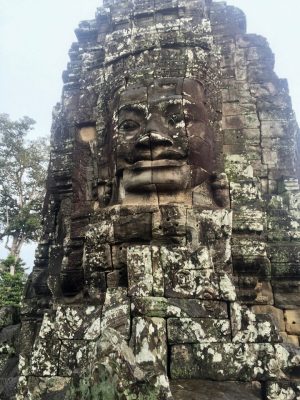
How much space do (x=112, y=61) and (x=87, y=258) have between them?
3.04m

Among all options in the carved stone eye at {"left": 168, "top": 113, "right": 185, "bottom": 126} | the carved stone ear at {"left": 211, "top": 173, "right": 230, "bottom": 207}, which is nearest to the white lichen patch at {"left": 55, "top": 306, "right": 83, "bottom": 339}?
the carved stone ear at {"left": 211, "top": 173, "right": 230, "bottom": 207}

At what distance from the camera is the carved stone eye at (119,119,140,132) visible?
5.57m

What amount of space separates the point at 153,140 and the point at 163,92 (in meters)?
0.82

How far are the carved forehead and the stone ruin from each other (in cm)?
2

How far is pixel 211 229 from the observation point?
5105 mm

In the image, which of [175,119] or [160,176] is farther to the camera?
[175,119]

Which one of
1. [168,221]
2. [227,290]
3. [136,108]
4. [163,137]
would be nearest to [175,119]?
[163,137]

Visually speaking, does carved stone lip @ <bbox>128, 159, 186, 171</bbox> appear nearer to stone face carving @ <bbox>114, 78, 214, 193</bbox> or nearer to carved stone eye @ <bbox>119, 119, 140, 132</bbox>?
stone face carving @ <bbox>114, 78, 214, 193</bbox>

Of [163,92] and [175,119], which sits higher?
[163,92]

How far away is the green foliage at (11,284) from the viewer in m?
14.6

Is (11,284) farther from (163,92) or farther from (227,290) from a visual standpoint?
(227,290)

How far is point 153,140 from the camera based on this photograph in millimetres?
5215

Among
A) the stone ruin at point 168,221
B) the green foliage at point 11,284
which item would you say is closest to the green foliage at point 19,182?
the green foliage at point 11,284

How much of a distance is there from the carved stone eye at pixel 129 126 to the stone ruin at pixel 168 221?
1cm
